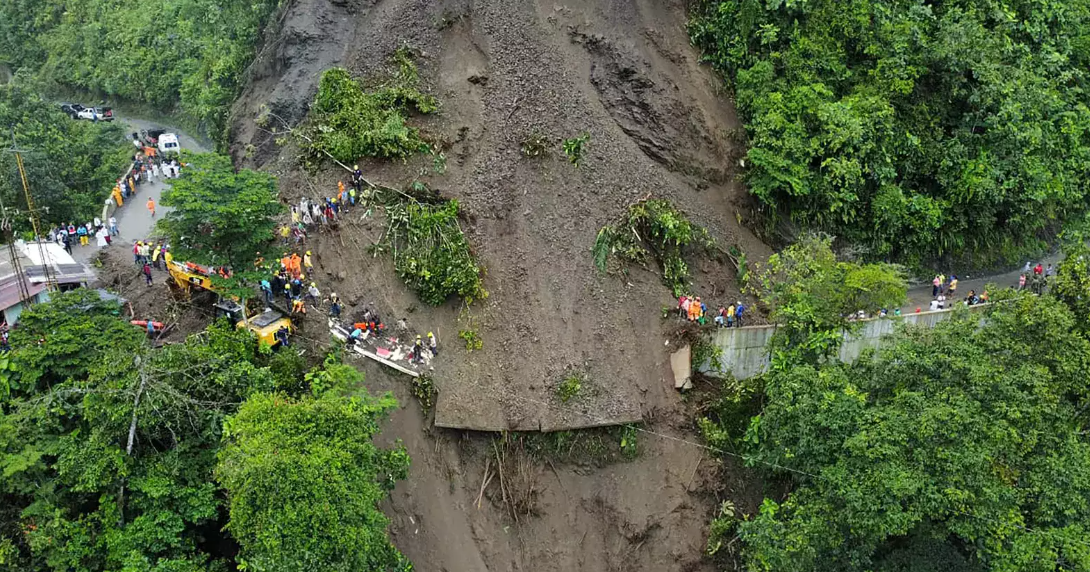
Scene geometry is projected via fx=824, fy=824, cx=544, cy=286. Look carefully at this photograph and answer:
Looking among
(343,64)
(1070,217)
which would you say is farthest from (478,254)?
(1070,217)

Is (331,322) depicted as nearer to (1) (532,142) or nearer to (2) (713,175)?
(1) (532,142)

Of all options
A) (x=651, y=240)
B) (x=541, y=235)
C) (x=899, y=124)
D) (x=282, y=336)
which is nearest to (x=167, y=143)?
(x=282, y=336)

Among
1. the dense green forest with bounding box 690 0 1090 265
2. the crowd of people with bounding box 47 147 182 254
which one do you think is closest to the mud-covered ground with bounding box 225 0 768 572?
the dense green forest with bounding box 690 0 1090 265

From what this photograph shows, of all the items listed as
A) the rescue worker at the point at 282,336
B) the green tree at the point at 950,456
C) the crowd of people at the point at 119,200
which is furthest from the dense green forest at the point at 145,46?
the green tree at the point at 950,456

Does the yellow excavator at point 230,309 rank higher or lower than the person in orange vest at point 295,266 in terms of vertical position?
lower

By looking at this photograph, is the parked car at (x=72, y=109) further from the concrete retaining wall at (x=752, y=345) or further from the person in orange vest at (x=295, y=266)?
the concrete retaining wall at (x=752, y=345)

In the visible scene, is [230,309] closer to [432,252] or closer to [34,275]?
[432,252]
